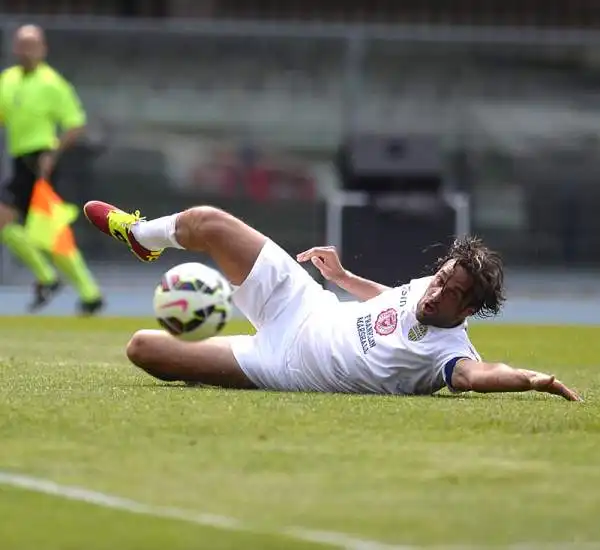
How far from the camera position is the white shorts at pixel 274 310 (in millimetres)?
9359

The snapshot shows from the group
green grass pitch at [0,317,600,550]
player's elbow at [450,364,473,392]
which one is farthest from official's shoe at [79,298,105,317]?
player's elbow at [450,364,473,392]

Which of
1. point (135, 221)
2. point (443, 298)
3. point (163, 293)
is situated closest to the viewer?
point (163, 293)

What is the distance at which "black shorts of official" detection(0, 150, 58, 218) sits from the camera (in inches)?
734

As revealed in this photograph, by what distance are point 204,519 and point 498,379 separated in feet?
10.6

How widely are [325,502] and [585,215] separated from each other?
56.0 ft

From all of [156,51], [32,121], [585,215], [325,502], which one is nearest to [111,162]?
[156,51]

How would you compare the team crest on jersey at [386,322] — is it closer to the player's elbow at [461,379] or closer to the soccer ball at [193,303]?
the player's elbow at [461,379]

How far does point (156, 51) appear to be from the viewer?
22.4 m

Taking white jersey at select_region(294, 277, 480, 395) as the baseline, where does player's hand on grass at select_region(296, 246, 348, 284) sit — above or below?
above

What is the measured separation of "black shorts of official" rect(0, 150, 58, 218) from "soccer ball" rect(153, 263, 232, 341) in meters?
10.4

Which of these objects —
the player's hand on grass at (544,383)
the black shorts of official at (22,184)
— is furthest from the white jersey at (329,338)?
the black shorts of official at (22,184)

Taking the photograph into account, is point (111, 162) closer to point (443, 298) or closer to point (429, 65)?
point (429, 65)

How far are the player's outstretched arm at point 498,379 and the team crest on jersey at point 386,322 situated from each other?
421mm

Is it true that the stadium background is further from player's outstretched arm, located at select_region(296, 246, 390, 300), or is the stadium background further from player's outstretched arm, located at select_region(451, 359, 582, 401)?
player's outstretched arm, located at select_region(451, 359, 582, 401)
